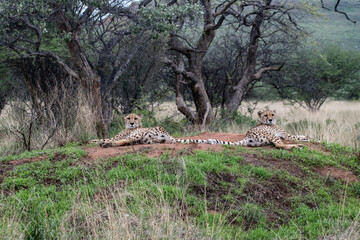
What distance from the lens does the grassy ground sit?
10.4 ft

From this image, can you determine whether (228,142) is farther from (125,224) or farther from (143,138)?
(125,224)

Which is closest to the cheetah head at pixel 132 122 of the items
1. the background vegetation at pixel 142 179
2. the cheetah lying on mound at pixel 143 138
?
the cheetah lying on mound at pixel 143 138

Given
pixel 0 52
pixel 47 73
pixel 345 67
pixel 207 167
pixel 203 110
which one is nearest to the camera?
pixel 207 167

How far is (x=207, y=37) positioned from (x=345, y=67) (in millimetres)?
9301

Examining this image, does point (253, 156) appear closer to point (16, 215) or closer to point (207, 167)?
point (207, 167)

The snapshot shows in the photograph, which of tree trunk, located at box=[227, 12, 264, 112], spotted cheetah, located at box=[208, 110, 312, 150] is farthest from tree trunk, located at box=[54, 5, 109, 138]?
tree trunk, located at box=[227, 12, 264, 112]

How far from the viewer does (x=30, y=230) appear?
3.25m

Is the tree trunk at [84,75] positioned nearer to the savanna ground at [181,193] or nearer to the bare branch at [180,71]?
the savanna ground at [181,193]

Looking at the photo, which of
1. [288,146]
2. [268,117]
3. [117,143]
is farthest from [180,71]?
[288,146]

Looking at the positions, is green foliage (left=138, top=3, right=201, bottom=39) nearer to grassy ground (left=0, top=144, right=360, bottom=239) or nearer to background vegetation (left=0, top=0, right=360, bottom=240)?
background vegetation (left=0, top=0, right=360, bottom=240)

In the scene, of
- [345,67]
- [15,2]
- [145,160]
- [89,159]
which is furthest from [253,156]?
[345,67]

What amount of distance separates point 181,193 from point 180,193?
0.18 feet

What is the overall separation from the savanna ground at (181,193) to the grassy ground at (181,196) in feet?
0.04

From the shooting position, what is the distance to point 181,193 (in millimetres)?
3814
